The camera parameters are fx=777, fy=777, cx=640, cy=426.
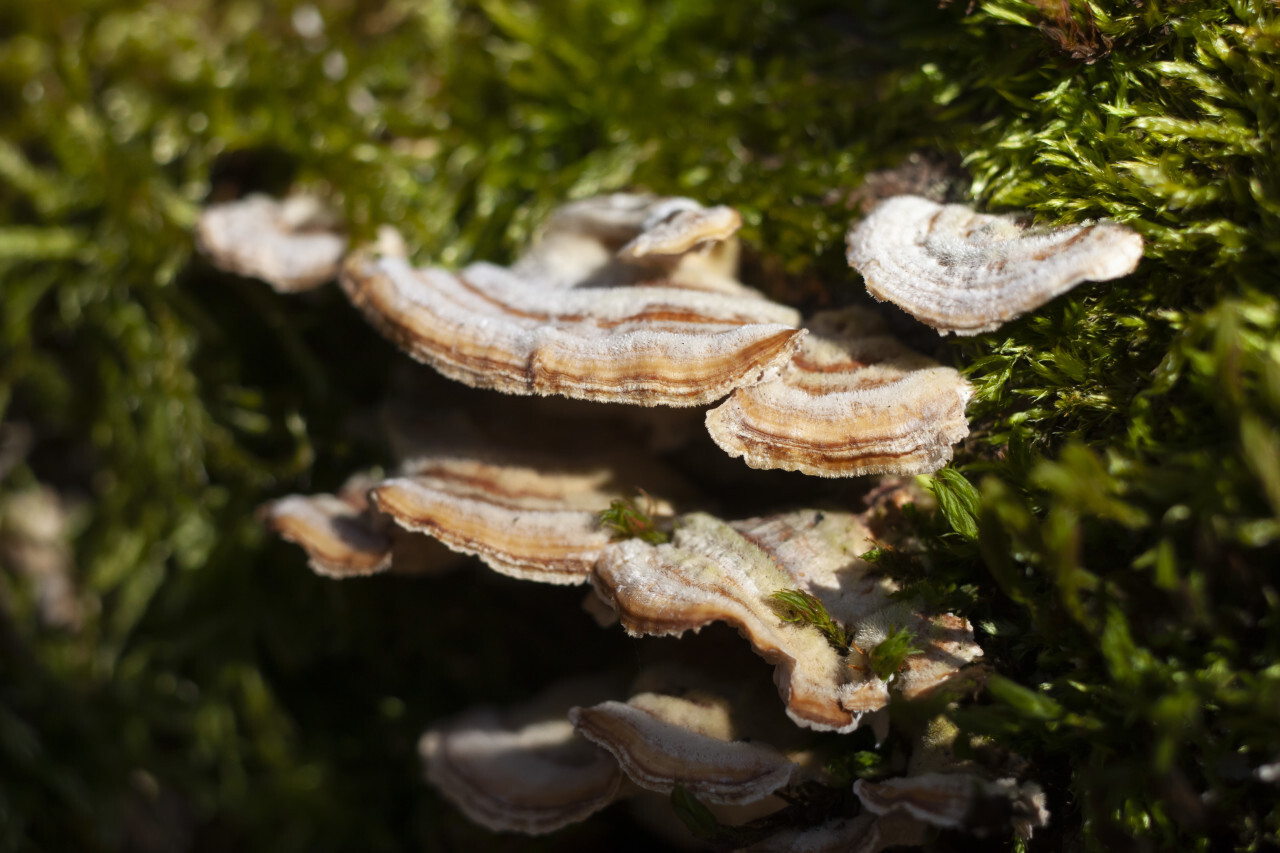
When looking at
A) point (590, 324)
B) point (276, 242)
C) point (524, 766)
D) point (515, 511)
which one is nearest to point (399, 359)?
point (276, 242)

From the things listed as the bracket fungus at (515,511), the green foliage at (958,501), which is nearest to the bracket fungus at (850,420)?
the green foliage at (958,501)

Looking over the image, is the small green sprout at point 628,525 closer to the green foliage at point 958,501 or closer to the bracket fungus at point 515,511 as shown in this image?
the bracket fungus at point 515,511

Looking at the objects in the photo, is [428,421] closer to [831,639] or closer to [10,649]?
[831,639]

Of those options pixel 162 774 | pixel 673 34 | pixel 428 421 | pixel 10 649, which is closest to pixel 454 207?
pixel 428 421

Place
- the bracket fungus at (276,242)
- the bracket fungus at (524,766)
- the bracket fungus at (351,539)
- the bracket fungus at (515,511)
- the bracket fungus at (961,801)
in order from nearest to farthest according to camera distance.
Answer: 1. the bracket fungus at (961,801)
2. the bracket fungus at (515,511)
3. the bracket fungus at (524,766)
4. the bracket fungus at (351,539)
5. the bracket fungus at (276,242)

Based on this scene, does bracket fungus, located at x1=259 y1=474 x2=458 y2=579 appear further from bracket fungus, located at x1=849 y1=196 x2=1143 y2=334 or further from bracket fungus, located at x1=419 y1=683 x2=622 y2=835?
bracket fungus, located at x1=849 y1=196 x2=1143 y2=334

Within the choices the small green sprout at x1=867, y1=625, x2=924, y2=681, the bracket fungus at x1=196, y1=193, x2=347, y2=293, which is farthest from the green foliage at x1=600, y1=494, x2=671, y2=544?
the bracket fungus at x1=196, y1=193, x2=347, y2=293
